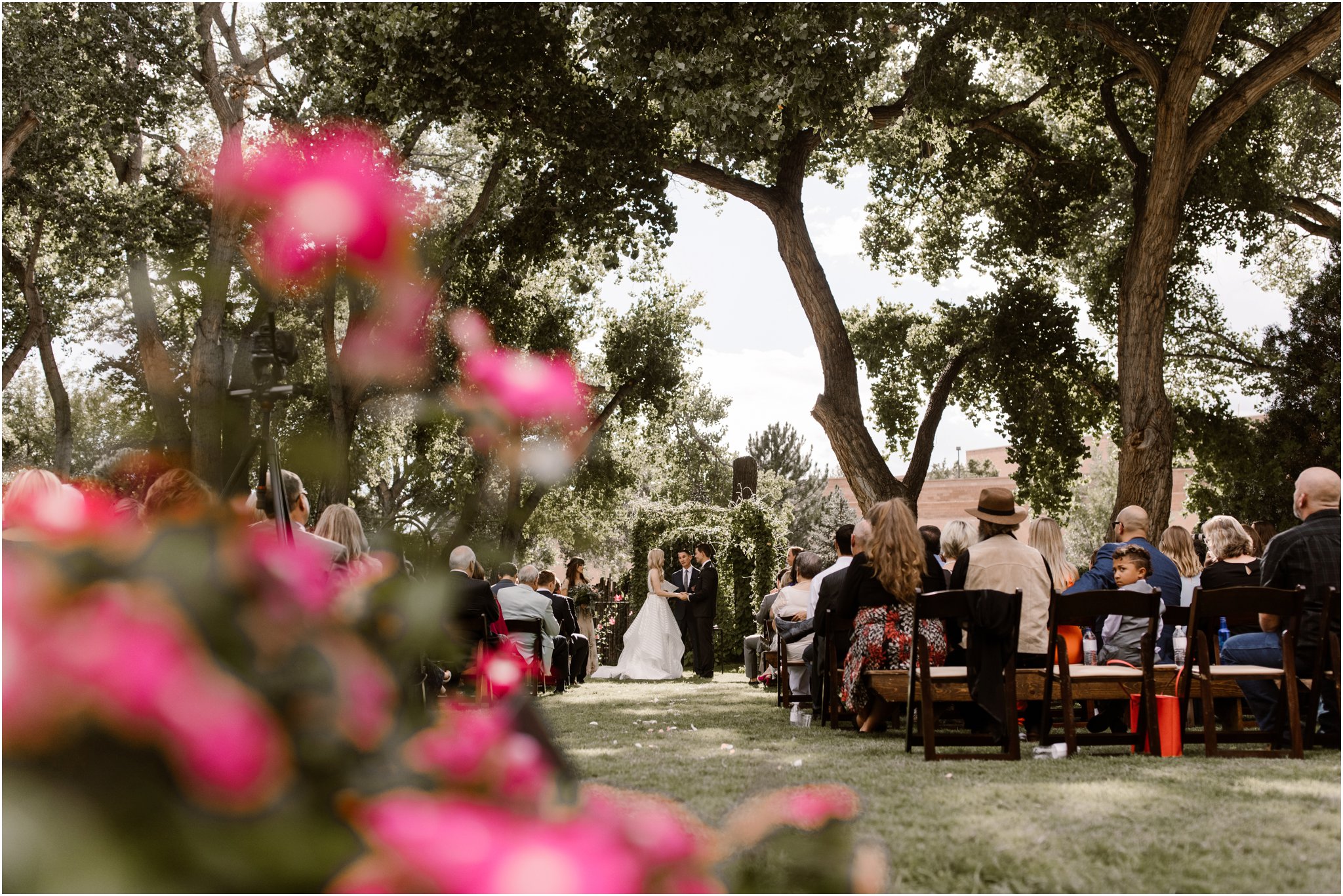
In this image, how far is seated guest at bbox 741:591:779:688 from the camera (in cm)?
1446

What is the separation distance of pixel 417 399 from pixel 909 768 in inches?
821

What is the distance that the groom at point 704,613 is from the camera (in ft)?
57.8

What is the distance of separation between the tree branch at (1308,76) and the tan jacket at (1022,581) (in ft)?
39.8

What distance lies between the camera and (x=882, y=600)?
8.71m

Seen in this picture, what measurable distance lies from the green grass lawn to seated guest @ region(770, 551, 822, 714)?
191 centimetres

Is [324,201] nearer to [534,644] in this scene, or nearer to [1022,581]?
[534,644]

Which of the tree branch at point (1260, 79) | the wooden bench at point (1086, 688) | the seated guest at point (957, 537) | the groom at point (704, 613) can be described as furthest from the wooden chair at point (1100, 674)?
the groom at point (704, 613)

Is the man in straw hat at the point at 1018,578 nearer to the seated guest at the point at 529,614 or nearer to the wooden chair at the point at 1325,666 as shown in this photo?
the wooden chair at the point at 1325,666

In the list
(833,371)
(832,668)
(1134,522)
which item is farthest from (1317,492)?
(833,371)

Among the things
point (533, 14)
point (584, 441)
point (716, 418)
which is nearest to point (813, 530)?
point (716, 418)

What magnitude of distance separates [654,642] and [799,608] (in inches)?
263

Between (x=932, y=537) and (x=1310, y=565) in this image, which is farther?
(x=932, y=537)

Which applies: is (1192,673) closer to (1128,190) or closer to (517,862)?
(517,862)

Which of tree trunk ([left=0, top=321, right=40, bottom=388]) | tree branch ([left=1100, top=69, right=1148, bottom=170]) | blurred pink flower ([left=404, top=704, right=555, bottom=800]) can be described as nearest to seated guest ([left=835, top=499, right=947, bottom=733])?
blurred pink flower ([left=404, top=704, right=555, bottom=800])
